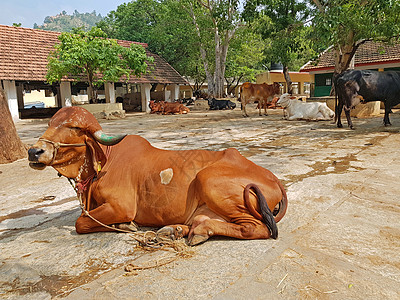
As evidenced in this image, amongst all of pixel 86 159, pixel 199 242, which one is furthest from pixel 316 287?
pixel 86 159

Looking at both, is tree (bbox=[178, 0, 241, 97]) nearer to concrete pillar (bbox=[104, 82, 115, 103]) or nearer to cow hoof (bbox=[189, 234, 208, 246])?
concrete pillar (bbox=[104, 82, 115, 103])

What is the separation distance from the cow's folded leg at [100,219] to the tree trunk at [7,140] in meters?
4.82

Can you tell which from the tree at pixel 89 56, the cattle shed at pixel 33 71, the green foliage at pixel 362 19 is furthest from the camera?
the cattle shed at pixel 33 71

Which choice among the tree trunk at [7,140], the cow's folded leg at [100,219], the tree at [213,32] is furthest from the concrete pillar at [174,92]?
the cow's folded leg at [100,219]

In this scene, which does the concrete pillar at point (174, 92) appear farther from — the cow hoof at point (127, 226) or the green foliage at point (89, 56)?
the cow hoof at point (127, 226)

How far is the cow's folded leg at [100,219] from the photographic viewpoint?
278 centimetres

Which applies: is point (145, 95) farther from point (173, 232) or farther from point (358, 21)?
point (173, 232)

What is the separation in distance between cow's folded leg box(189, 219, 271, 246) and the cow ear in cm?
105

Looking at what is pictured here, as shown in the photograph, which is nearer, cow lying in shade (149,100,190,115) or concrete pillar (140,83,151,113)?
cow lying in shade (149,100,190,115)

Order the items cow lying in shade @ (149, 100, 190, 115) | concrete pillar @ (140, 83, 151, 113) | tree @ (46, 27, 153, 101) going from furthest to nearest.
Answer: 1. concrete pillar @ (140, 83, 151, 113)
2. cow lying in shade @ (149, 100, 190, 115)
3. tree @ (46, 27, 153, 101)

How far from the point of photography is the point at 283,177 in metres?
4.82

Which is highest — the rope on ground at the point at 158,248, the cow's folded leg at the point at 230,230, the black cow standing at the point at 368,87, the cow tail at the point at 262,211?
the black cow standing at the point at 368,87

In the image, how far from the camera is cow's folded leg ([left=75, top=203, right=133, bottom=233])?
2777mm

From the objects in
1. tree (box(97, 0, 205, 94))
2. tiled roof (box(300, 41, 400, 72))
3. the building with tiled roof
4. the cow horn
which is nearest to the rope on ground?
the cow horn
